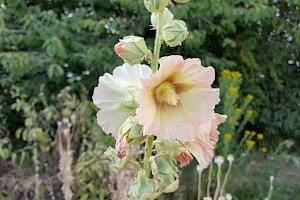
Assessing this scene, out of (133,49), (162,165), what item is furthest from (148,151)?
(133,49)

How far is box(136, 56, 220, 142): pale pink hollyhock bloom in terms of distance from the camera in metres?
0.78

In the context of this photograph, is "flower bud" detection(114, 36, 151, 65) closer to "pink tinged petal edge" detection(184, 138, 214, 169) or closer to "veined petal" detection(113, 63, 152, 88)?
"veined petal" detection(113, 63, 152, 88)

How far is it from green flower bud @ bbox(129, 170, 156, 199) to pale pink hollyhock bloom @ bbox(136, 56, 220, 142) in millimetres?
76

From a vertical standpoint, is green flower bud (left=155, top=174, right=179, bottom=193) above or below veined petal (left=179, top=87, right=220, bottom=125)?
below

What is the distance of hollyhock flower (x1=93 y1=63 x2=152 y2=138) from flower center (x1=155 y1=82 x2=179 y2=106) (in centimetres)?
4

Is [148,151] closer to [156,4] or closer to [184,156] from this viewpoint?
[184,156]

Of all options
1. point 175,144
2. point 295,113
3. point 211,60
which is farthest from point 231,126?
point 175,144

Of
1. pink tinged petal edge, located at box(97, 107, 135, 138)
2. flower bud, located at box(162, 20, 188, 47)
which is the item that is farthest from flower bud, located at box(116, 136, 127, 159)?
flower bud, located at box(162, 20, 188, 47)

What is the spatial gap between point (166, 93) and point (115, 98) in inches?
3.0

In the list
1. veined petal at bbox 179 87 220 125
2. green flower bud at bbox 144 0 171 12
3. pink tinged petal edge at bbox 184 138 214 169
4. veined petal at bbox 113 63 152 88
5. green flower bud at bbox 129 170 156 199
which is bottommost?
green flower bud at bbox 129 170 156 199

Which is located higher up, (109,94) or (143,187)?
(109,94)

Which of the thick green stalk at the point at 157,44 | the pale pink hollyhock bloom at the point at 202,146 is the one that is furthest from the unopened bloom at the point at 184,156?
the thick green stalk at the point at 157,44

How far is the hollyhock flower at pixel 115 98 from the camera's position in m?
0.82

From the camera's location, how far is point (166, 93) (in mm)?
806
